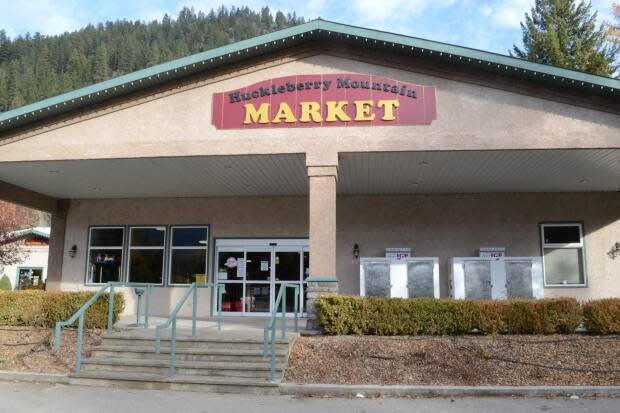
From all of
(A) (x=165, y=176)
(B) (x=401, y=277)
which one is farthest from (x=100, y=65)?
(B) (x=401, y=277)

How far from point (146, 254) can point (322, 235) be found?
778 cm

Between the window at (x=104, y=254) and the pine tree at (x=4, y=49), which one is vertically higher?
the pine tree at (x=4, y=49)

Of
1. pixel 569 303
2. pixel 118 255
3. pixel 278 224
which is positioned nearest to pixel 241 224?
pixel 278 224

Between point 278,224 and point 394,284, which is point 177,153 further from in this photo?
point 394,284

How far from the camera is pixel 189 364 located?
8867 mm

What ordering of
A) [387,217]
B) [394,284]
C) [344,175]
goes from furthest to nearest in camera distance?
[387,217] → [394,284] → [344,175]

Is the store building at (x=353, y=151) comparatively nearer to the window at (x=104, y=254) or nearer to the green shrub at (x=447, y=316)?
the green shrub at (x=447, y=316)

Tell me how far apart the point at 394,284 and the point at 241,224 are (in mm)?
4842

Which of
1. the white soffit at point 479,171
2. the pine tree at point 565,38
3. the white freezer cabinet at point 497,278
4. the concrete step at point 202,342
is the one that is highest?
the pine tree at point 565,38

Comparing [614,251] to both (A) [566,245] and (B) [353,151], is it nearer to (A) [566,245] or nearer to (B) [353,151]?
(A) [566,245]

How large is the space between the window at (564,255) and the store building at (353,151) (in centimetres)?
4

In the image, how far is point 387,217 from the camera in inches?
632

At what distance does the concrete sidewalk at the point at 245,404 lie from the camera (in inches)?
284

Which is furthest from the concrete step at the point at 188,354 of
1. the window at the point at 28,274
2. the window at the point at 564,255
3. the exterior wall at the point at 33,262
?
the exterior wall at the point at 33,262
